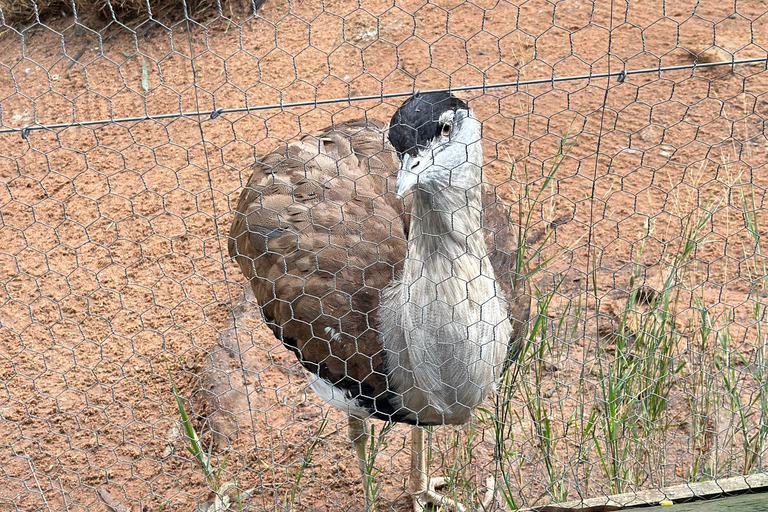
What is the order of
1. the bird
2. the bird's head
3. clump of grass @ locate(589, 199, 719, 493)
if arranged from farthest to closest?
clump of grass @ locate(589, 199, 719, 493)
the bird
the bird's head

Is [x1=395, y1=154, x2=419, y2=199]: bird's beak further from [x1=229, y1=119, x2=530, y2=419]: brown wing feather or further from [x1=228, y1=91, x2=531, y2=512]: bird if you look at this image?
[x1=229, y1=119, x2=530, y2=419]: brown wing feather

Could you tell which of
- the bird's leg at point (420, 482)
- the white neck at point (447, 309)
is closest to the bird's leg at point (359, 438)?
the bird's leg at point (420, 482)

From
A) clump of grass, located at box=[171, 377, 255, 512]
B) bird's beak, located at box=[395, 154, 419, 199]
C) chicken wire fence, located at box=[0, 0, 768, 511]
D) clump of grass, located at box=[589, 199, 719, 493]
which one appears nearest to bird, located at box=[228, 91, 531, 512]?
bird's beak, located at box=[395, 154, 419, 199]

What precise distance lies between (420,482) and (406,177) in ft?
5.00

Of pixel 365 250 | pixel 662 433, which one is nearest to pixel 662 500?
pixel 662 433

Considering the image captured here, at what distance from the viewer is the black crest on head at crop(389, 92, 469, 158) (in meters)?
2.33

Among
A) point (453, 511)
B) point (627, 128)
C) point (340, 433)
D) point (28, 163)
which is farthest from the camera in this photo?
point (28, 163)

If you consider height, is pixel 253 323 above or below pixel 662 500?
below

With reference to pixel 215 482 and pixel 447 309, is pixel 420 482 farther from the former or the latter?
pixel 447 309

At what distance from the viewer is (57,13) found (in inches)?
237

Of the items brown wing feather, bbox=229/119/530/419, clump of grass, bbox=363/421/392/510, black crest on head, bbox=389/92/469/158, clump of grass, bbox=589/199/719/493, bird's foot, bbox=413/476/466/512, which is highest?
black crest on head, bbox=389/92/469/158

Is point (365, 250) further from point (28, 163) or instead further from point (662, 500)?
point (28, 163)

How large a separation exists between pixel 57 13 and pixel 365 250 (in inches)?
172

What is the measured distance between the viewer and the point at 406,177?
2.24 meters
